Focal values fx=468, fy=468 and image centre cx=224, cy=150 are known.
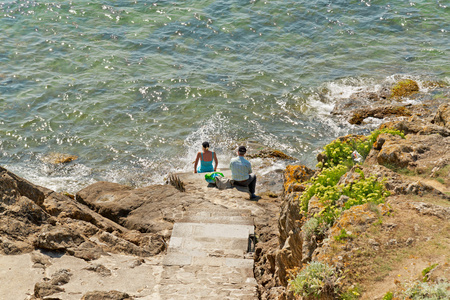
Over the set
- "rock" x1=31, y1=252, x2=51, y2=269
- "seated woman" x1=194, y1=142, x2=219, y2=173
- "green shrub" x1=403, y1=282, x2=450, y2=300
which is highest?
"green shrub" x1=403, y1=282, x2=450, y2=300

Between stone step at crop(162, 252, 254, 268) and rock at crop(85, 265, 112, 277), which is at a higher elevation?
rock at crop(85, 265, 112, 277)

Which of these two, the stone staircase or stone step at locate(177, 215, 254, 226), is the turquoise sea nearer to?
stone step at locate(177, 215, 254, 226)

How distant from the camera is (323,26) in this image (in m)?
25.7

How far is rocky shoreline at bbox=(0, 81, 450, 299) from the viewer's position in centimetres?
538

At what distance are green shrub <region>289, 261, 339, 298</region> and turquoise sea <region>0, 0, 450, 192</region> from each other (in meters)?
11.7

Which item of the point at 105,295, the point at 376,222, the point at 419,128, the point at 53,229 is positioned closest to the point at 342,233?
the point at 376,222

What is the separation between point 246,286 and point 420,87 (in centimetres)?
1542

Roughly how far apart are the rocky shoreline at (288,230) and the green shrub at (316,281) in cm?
2

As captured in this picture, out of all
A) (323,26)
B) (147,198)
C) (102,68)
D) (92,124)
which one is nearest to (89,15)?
(102,68)

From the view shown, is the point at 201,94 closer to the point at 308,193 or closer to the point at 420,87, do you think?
the point at 420,87

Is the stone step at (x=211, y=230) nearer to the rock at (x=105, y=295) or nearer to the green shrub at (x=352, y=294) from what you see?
the rock at (x=105, y=295)

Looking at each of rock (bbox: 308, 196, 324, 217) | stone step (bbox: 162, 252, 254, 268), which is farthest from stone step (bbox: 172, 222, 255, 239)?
rock (bbox: 308, 196, 324, 217)

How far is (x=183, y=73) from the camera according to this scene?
72.5ft

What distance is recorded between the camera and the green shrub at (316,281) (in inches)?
205
